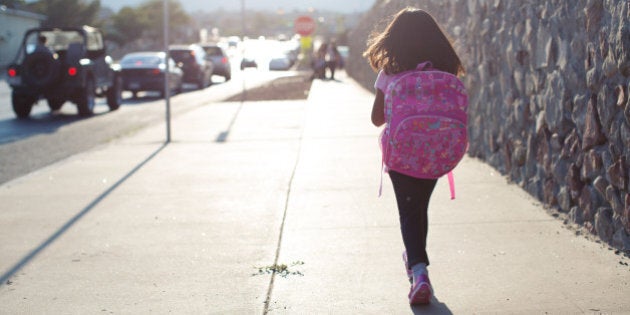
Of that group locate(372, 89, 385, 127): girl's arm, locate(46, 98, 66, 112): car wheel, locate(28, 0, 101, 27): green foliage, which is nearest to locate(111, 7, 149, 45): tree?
locate(28, 0, 101, 27): green foliage

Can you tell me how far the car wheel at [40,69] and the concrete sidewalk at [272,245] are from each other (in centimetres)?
830

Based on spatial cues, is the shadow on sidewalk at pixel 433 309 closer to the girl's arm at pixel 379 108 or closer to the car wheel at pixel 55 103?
the girl's arm at pixel 379 108

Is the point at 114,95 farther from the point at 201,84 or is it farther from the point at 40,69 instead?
the point at 201,84

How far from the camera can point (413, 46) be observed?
15.0ft

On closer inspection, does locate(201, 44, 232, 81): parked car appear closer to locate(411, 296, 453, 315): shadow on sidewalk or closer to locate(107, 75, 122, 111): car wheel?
locate(107, 75, 122, 111): car wheel

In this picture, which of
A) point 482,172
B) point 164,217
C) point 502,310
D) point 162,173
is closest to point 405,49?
point 502,310

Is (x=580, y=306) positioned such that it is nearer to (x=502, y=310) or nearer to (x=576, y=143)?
(x=502, y=310)

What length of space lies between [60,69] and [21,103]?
114cm

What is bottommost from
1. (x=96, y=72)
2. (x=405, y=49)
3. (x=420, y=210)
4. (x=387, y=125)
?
(x=96, y=72)

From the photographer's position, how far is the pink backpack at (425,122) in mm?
4434

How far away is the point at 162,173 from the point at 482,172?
3363 millimetres

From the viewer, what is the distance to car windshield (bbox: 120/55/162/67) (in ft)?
89.8

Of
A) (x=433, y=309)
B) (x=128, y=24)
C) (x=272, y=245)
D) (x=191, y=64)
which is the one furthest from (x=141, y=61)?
(x=128, y=24)

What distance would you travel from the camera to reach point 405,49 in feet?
15.0
